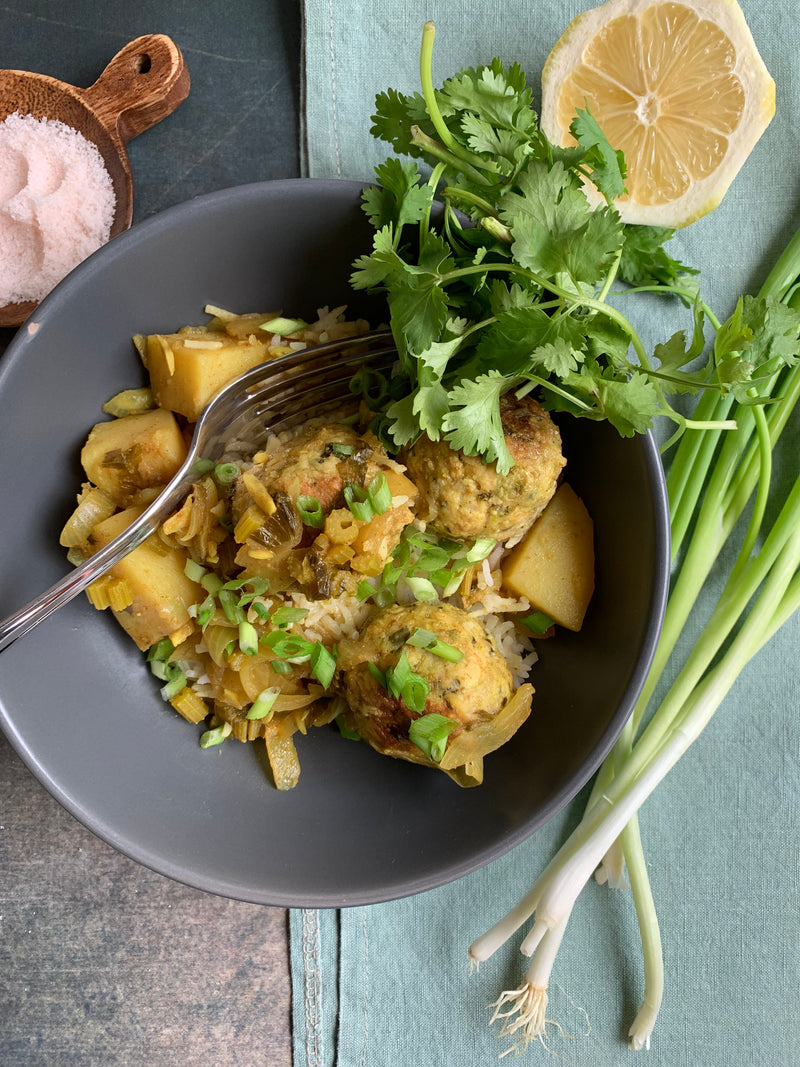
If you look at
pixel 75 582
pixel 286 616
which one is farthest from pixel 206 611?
pixel 75 582

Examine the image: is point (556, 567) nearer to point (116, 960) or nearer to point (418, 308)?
point (418, 308)

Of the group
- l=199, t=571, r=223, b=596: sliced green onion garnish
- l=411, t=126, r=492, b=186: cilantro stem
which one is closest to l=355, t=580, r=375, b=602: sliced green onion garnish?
l=199, t=571, r=223, b=596: sliced green onion garnish

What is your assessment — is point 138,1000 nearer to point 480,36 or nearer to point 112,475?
point 112,475

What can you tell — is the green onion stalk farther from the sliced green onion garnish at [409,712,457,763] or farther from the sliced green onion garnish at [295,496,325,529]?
the sliced green onion garnish at [295,496,325,529]

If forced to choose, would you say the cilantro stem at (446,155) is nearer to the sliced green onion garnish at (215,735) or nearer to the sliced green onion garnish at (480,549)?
the sliced green onion garnish at (480,549)

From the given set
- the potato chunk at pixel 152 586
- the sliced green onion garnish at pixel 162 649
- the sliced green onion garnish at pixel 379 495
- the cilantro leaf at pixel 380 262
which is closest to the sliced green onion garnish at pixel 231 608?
the potato chunk at pixel 152 586

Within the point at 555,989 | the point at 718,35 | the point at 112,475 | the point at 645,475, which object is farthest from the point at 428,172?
the point at 555,989

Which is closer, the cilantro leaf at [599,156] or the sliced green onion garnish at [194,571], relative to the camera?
the cilantro leaf at [599,156]

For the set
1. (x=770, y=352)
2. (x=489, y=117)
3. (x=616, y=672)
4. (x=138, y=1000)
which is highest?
(x=489, y=117)
